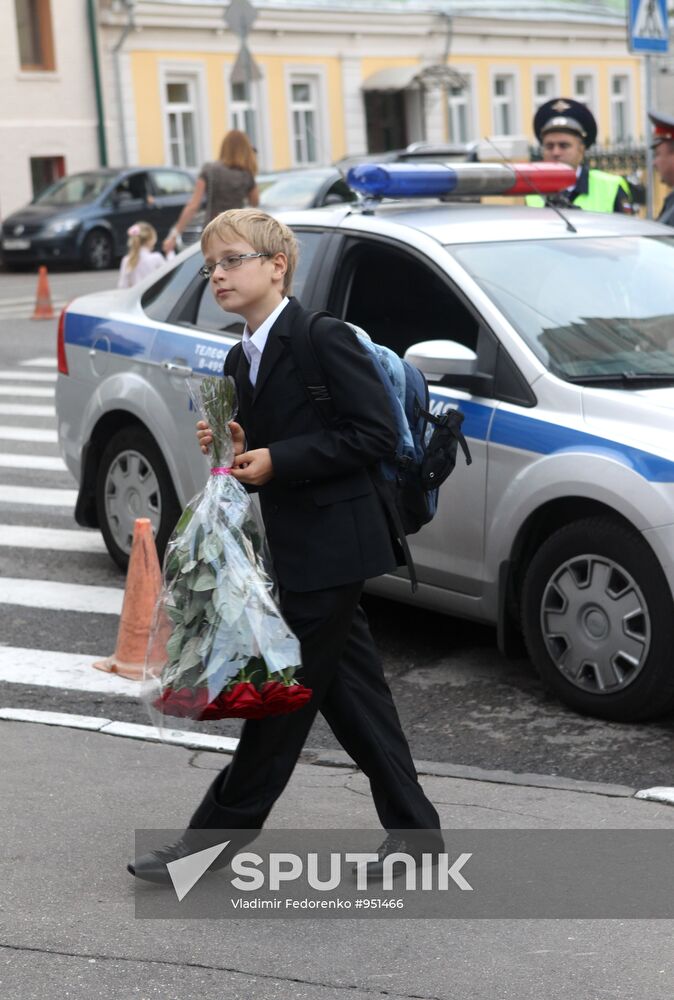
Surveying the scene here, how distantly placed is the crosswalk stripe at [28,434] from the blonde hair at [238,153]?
2964 millimetres

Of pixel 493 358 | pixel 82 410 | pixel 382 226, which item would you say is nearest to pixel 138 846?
pixel 493 358

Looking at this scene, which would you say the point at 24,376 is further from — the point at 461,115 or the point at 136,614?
the point at 461,115

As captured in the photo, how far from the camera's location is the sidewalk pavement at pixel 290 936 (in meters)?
3.69

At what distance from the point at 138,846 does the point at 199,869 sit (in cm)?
38

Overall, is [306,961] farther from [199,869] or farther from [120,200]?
[120,200]

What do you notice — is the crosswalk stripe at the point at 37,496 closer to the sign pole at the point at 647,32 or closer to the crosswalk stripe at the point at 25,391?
the crosswalk stripe at the point at 25,391

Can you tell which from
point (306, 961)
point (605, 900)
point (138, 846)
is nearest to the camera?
point (306, 961)

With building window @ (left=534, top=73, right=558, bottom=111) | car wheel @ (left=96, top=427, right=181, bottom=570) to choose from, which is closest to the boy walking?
car wheel @ (left=96, top=427, right=181, bottom=570)

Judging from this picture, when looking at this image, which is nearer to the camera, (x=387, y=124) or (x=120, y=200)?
(x=120, y=200)

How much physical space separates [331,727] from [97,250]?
77.5 feet

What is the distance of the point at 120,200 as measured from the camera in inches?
1083

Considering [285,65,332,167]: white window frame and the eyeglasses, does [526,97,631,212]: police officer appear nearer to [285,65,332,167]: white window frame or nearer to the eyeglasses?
the eyeglasses

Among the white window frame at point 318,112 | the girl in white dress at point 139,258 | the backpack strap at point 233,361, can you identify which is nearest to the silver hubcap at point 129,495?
the backpack strap at point 233,361

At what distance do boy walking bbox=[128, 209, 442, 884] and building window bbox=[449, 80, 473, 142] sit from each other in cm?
3912
